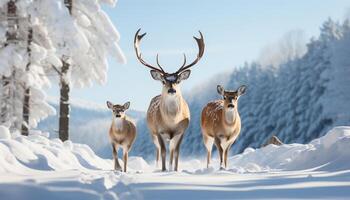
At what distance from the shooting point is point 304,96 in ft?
164

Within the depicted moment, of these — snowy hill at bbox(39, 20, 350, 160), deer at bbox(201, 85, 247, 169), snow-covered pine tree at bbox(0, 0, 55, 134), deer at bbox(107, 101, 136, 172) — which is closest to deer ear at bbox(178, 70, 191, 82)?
deer at bbox(201, 85, 247, 169)

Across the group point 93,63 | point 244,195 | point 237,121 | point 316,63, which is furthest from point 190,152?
point 244,195

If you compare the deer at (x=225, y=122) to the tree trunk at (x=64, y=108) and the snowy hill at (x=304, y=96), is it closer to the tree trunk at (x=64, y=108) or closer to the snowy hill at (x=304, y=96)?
the tree trunk at (x=64, y=108)

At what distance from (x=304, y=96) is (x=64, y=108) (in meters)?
31.9

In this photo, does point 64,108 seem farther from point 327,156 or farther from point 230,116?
point 327,156

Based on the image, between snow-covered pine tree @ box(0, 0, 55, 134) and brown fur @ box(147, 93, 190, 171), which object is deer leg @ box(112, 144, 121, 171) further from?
snow-covered pine tree @ box(0, 0, 55, 134)

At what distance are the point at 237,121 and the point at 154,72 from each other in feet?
7.10

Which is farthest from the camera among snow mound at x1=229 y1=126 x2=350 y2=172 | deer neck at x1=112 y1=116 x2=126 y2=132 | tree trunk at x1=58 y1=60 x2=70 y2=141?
tree trunk at x1=58 y1=60 x2=70 y2=141

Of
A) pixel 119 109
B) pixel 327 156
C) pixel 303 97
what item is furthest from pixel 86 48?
pixel 303 97

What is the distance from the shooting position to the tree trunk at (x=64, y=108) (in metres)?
21.8

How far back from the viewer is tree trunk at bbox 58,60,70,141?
21.8m

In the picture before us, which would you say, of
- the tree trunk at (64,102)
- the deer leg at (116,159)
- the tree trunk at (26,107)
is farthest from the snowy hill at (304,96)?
the deer leg at (116,159)

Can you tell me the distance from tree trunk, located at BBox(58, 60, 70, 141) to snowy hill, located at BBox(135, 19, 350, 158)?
28.2 metres

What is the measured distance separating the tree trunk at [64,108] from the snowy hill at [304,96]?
28.2m
